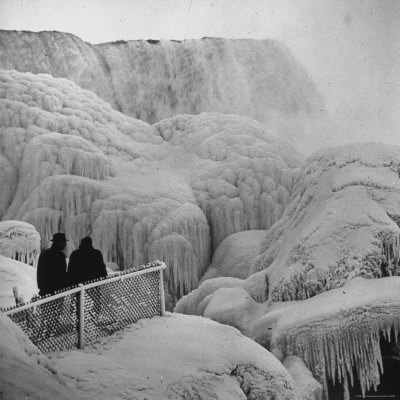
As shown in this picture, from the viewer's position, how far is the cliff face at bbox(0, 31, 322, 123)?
9.52 metres

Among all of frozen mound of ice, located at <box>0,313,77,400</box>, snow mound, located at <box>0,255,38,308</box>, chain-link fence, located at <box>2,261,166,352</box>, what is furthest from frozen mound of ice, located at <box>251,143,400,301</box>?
frozen mound of ice, located at <box>0,313,77,400</box>

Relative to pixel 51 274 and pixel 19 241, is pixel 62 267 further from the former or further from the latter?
pixel 19 241

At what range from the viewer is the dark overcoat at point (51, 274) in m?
4.14

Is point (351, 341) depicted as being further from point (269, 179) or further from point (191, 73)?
point (191, 73)

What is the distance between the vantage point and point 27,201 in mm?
8172

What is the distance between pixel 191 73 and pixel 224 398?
713 cm

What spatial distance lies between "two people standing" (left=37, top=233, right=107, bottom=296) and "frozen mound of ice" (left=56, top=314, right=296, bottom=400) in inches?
18.0

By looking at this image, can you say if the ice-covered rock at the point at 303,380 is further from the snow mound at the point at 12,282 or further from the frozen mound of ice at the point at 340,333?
the snow mound at the point at 12,282

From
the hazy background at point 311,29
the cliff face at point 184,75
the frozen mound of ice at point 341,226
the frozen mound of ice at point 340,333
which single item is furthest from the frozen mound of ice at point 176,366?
the cliff face at point 184,75

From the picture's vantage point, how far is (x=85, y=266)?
4352 millimetres

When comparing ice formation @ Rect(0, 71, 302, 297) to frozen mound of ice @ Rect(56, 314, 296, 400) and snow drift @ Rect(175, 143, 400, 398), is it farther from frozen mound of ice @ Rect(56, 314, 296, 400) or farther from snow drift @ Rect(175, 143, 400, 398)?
frozen mound of ice @ Rect(56, 314, 296, 400)

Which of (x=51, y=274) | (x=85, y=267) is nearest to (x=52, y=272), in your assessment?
(x=51, y=274)

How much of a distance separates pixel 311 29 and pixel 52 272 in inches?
219

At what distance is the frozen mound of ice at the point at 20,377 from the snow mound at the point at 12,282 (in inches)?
86.6
